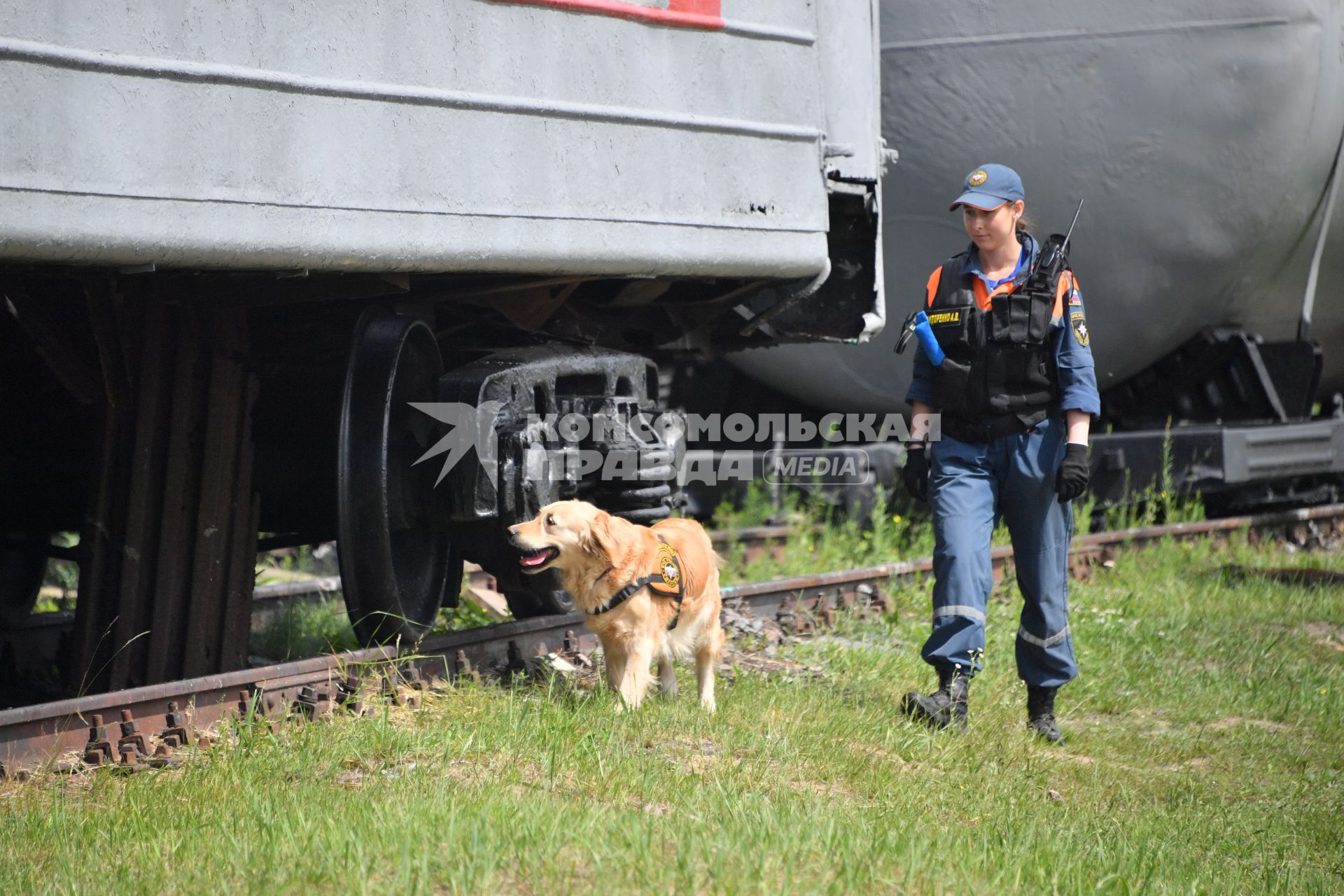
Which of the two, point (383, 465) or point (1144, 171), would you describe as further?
point (1144, 171)

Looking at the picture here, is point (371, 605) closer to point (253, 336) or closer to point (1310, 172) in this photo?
point (253, 336)

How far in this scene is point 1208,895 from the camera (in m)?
2.91

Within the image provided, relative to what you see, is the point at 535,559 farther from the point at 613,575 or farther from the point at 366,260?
the point at 366,260

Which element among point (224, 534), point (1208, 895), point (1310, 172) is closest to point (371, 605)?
point (224, 534)

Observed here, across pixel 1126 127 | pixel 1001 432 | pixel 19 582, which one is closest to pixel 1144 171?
pixel 1126 127

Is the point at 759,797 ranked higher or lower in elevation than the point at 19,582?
lower

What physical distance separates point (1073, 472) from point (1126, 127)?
3478 mm

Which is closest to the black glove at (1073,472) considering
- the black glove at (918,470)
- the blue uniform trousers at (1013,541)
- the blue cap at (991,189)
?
the blue uniform trousers at (1013,541)

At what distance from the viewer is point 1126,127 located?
6965 millimetres

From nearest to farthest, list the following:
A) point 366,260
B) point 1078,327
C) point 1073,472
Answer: point 366,260, point 1073,472, point 1078,327

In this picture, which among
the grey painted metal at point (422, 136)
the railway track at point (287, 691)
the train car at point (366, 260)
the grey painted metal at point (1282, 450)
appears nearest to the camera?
the grey painted metal at point (422, 136)

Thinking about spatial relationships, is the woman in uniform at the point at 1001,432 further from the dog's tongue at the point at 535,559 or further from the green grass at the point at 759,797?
the dog's tongue at the point at 535,559

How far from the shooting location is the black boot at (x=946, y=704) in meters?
4.28

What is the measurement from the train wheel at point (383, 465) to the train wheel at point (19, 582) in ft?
5.79
